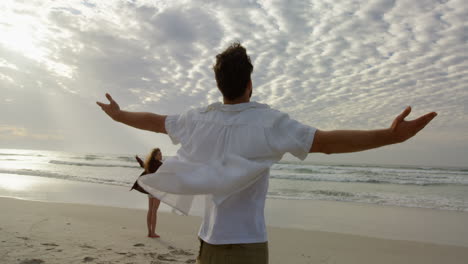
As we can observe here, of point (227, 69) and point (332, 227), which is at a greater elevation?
point (227, 69)

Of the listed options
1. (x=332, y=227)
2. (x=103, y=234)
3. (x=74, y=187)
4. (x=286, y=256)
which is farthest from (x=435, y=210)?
(x=74, y=187)

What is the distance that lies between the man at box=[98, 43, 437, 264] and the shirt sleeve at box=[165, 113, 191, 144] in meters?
0.05

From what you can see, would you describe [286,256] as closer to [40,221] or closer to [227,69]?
[227,69]

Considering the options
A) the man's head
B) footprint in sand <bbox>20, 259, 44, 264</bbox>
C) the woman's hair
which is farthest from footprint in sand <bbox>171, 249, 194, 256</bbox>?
the man's head

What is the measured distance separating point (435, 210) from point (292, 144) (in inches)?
474

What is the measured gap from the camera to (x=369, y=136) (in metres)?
1.35

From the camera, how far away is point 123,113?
73.9 inches

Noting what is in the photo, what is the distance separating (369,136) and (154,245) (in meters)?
5.66

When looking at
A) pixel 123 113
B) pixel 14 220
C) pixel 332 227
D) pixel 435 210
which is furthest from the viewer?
pixel 435 210

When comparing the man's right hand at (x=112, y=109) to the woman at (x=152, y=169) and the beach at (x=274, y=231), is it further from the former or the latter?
the woman at (x=152, y=169)

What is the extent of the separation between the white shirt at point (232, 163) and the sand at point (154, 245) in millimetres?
4202

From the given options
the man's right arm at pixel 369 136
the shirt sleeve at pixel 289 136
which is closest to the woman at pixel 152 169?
the shirt sleeve at pixel 289 136

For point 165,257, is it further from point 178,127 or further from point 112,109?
point 178,127

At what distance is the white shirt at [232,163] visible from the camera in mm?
1418
